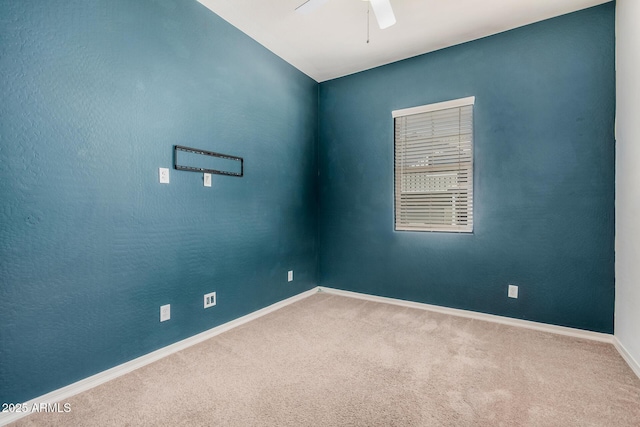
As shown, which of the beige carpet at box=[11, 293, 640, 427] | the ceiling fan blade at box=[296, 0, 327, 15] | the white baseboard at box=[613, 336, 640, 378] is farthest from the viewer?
the ceiling fan blade at box=[296, 0, 327, 15]

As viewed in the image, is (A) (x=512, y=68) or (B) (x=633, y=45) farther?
(A) (x=512, y=68)

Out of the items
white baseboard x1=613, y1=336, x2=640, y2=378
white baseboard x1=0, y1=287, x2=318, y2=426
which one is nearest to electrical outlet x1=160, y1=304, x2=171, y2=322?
white baseboard x1=0, y1=287, x2=318, y2=426

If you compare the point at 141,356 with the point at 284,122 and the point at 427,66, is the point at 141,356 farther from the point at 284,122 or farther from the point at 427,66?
the point at 427,66

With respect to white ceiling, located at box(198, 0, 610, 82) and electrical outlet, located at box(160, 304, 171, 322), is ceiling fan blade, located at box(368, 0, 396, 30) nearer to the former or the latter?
white ceiling, located at box(198, 0, 610, 82)

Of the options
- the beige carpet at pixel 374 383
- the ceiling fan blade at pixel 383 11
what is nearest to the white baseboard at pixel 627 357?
the beige carpet at pixel 374 383

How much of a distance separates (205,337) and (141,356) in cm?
51

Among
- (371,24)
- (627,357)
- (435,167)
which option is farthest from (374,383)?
(371,24)

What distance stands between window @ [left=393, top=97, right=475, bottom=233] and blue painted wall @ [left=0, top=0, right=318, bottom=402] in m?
1.57

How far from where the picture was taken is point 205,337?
2.52 metres

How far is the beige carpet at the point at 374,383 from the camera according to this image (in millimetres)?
1554

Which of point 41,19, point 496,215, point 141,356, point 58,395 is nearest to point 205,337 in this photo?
point 141,356

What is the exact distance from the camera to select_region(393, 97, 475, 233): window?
121 inches

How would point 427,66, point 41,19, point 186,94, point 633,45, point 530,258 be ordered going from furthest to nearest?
point 427,66, point 530,258, point 186,94, point 633,45, point 41,19

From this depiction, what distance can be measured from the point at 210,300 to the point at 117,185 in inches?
46.7
